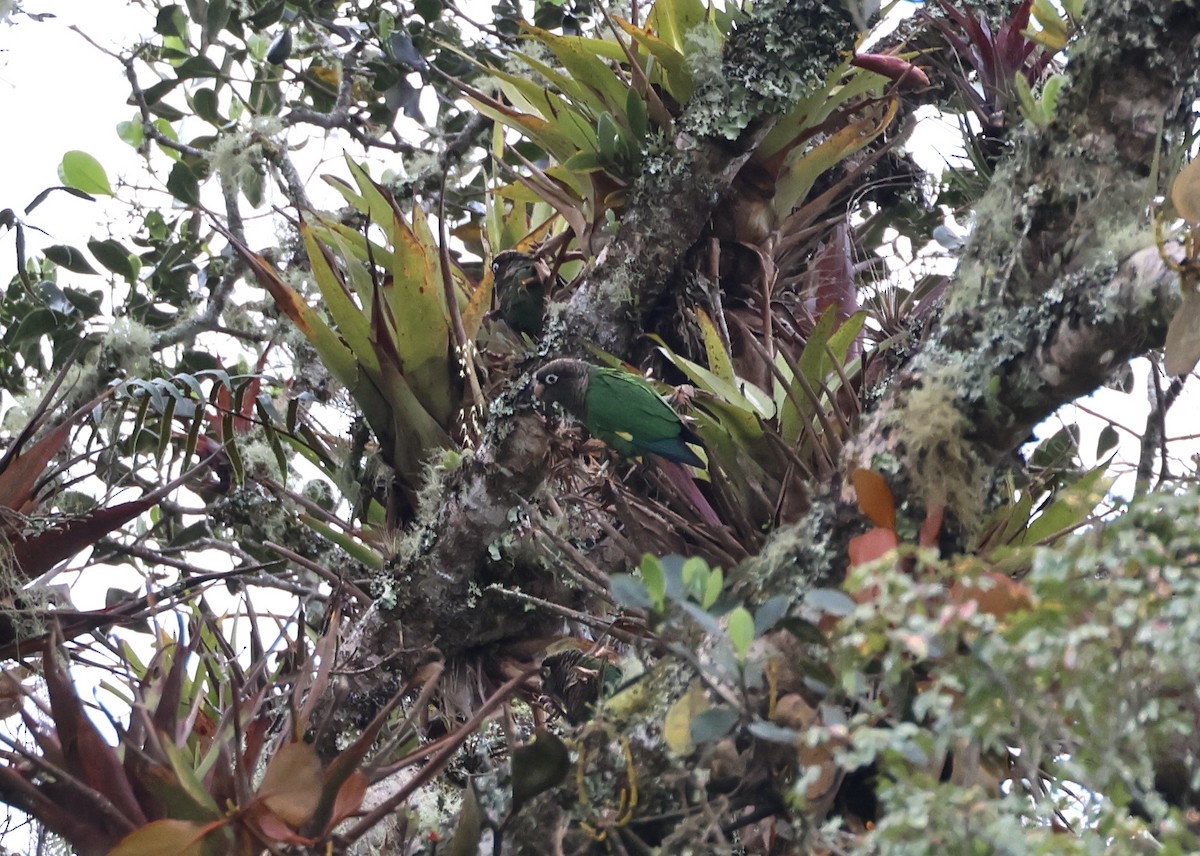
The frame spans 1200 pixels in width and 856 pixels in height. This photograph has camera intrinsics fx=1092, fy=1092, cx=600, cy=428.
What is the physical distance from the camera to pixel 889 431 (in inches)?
44.6

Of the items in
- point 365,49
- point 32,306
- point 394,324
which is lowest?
point 394,324

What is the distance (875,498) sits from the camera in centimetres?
107

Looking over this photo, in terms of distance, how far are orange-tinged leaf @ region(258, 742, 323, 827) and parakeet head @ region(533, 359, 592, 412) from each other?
2.19 ft

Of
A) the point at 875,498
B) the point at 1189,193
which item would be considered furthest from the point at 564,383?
the point at 1189,193

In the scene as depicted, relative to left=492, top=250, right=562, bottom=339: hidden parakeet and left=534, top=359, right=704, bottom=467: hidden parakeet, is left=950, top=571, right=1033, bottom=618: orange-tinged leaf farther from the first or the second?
left=492, top=250, right=562, bottom=339: hidden parakeet

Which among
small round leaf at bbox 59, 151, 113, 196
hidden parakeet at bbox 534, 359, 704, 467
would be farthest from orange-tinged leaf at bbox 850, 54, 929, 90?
small round leaf at bbox 59, 151, 113, 196

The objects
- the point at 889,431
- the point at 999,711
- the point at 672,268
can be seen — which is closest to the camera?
the point at 999,711

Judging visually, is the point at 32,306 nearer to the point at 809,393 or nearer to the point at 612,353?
the point at 612,353

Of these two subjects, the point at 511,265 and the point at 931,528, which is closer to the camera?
the point at 931,528

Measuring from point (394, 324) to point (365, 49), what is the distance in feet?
3.85

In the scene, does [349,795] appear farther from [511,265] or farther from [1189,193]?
[511,265]

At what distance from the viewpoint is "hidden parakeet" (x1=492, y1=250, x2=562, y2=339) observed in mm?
2039

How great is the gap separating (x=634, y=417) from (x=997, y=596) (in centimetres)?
83

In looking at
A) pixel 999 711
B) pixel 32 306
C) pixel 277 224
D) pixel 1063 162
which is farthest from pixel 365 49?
pixel 999 711
